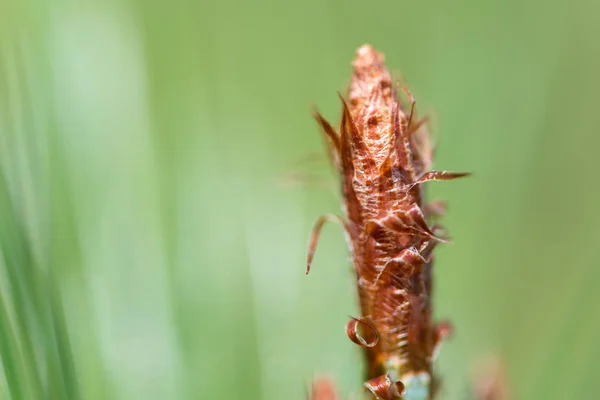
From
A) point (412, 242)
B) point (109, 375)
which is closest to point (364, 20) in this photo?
point (109, 375)

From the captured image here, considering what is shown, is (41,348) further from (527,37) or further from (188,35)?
(527,37)

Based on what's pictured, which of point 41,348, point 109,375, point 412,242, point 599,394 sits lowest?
Answer: point 599,394

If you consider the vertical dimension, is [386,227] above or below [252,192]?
above

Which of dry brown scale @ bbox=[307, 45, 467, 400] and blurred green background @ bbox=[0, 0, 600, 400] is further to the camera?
blurred green background @ bbox=[0, 0, 600, 400]

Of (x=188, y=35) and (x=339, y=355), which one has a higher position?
(x=188, y=35)
